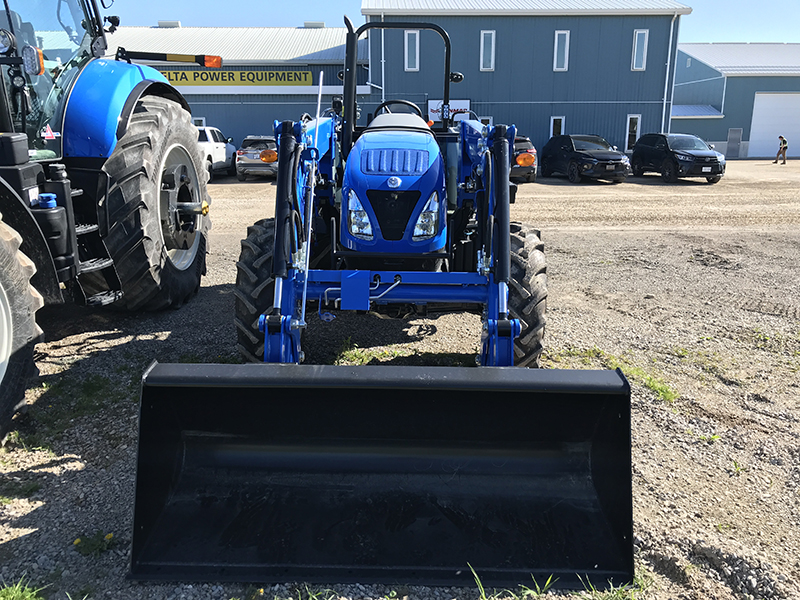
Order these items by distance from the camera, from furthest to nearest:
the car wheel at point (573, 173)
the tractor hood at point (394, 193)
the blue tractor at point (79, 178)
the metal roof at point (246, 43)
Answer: the metal roof at point (246, 43) < the car wheel at point (573, 173) < the tractor hood at point (394, 193) < the blue tractor at point (79, 178)

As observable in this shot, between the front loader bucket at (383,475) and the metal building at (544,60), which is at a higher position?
Result: the metal building at (544,60)

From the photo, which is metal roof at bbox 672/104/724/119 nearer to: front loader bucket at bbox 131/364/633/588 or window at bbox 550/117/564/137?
window at bbox 550/117/564/137

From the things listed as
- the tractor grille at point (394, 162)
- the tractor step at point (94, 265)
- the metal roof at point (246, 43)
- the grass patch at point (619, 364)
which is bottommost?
the grass patch at point (619, 364)

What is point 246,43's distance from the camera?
26.8m

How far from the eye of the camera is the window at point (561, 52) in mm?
23219

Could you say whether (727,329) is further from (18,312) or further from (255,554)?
(18,312)

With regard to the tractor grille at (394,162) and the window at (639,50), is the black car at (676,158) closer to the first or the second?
the window at (639,50)

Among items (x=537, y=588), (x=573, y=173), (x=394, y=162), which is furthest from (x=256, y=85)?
(x=537, y=588)

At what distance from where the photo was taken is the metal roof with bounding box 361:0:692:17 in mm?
22438

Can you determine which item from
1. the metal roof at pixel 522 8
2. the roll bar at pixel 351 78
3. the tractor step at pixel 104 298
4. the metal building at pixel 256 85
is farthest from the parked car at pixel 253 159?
the tractor step at pixel 104 298

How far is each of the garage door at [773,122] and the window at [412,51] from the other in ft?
73.7

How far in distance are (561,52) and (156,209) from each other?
859 inches

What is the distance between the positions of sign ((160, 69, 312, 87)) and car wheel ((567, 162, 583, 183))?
11352 millimetres

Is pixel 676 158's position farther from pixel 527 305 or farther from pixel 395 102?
pixel 527 305
